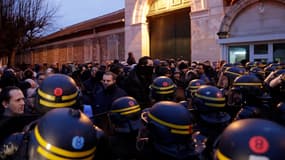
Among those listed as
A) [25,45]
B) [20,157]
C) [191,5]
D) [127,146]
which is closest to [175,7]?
[191,5]

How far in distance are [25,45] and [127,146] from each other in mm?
27090

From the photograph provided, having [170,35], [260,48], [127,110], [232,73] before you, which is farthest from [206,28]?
[127,110]

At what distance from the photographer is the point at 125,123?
4320 millimetres

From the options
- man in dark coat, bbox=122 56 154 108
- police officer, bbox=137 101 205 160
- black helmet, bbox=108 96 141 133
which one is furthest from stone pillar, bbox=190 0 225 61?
police officer, bbox=137 101 205 160

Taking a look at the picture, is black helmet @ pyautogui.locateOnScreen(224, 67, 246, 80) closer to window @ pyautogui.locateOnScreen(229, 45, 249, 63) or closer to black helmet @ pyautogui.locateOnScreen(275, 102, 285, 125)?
black helmet @ pyautogui.locateOnScreen(275, 102, 285, 125)

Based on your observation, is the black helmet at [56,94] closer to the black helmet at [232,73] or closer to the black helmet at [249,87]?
the black helmet at [249,87]

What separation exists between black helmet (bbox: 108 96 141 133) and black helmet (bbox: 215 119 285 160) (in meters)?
2.37

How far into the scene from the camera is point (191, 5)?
712 inches

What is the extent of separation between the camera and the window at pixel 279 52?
47.2ft

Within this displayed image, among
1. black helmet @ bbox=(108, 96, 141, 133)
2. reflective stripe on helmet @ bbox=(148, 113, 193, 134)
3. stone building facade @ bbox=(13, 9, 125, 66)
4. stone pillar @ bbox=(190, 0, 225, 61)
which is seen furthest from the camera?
stone building facade @ bbox=(13, 9, 125, 66)

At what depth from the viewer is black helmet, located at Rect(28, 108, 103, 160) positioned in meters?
2.19

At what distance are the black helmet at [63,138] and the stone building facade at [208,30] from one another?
13.1 meters

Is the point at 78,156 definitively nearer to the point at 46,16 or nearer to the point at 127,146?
the point at 127,146

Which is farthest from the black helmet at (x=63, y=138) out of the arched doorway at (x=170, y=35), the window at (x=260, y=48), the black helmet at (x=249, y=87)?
the arched doorway at (x=170, y=35)
